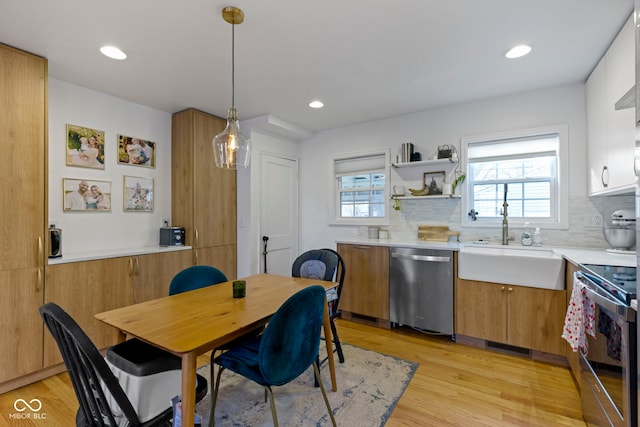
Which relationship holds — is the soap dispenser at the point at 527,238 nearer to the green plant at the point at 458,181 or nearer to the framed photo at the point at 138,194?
the green plant at the point at 458,181

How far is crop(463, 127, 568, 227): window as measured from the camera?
2.96 m

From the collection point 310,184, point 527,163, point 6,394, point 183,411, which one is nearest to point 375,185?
point 310,184

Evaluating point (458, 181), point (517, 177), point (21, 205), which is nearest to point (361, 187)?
point (458, 181)

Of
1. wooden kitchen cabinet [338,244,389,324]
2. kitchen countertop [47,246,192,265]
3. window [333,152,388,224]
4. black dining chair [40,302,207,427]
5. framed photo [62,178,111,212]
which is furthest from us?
window [333,152,388,224]

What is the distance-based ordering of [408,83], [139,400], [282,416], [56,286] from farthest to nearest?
1. [408,83]
2. [56,286]
3. [282,416]
4. [139,400]

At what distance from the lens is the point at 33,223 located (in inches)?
89.9

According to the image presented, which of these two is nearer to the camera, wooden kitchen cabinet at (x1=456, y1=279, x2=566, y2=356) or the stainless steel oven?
the stainless steel oven

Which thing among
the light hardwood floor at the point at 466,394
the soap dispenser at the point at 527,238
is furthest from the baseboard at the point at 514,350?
the soap dispenser at the point at 527,238

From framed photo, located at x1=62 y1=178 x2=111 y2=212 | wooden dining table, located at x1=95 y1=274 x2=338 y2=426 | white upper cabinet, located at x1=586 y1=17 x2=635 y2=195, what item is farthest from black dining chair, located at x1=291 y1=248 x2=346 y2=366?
framed photo, located at x1=62 y1=178 x2=111 y2=212

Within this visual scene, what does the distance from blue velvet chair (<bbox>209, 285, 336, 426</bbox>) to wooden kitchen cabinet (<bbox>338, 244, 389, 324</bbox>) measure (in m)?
1.84

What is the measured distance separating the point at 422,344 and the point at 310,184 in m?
2.68

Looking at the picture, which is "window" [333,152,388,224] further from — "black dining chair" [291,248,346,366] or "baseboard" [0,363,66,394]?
"baseboard" [0,363,66,394]

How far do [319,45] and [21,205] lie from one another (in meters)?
2.55

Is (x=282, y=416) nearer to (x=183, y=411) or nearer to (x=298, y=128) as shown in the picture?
(x=183, y=411)
